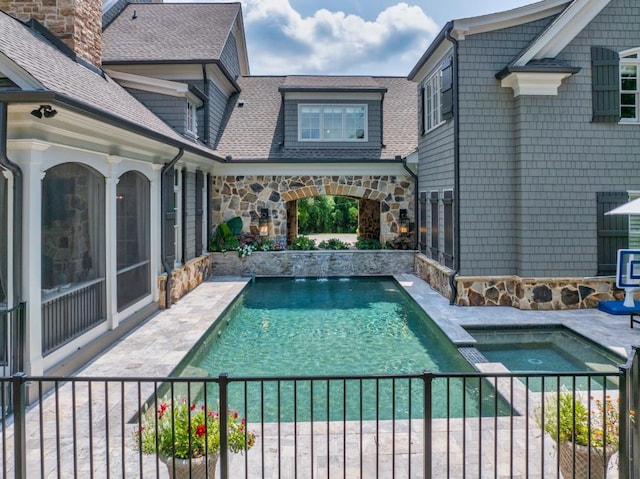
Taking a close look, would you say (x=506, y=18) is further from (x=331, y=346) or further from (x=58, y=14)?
(x=58, y=14)

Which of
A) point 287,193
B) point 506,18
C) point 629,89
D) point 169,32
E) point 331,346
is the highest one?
point 169,32

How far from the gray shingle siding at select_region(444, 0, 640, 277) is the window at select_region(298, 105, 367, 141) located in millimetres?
6514

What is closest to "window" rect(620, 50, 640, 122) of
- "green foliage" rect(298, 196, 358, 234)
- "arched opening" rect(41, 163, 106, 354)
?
"arched opening" rect(41, 163, 106, 354)

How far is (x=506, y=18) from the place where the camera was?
10078 mm

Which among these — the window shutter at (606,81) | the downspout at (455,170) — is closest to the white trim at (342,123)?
the downspout at (455,170)

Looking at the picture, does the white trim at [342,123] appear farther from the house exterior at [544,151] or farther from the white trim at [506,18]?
the white trim at [506,18]

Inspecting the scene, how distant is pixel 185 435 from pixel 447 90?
932 centimetres

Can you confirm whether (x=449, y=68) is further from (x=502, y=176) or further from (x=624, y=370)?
(x=624, y=370)

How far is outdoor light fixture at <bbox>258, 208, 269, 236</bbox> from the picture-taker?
15980 mm

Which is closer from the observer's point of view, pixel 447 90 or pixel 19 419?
pixel 19 419

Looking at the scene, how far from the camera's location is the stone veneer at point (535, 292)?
33.6 feet

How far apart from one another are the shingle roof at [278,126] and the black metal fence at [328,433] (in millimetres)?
10702

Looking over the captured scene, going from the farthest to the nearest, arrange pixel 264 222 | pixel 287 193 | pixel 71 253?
pixel 287 193, pixel 264 222, pixel 71 253

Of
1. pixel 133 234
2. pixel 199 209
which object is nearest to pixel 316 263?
pixel 199 209
